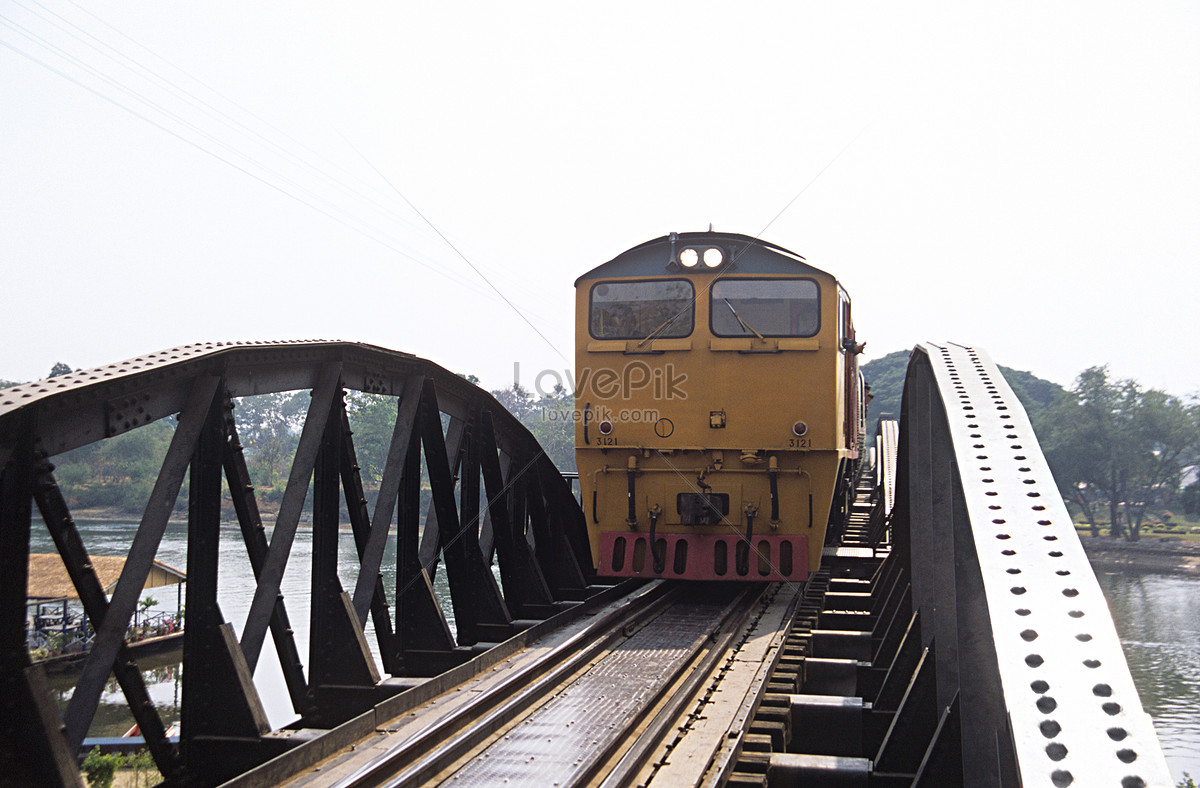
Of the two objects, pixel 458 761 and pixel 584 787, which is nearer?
pixel 584 787

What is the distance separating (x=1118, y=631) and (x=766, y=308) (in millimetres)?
17677

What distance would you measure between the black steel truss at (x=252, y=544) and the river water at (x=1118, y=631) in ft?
60.1

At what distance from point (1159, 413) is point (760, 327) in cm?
7217

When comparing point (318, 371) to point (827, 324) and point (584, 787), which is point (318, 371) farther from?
point (827, 324)

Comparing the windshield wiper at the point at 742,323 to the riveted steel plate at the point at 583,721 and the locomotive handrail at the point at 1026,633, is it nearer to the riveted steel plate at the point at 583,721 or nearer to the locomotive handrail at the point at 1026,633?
the riveted steel plate at the point at 583,721

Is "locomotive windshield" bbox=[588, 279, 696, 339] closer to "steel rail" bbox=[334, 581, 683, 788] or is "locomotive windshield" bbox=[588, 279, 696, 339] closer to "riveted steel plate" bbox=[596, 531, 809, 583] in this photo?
"riveted steel plate" bbox=[596, 531, 809, 583]

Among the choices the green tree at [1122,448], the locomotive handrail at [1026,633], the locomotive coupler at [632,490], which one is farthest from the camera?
the green tree at [1122,448]

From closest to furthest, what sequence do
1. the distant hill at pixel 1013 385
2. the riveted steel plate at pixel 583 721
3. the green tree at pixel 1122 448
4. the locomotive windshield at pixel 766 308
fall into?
the riveted steel plate at pixel 583 721 < the locomotive windshield at pixel 766 308 < the green tree at pixel 1122 448 < the distant hill at pixel 1013 385

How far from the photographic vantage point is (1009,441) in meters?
2.56

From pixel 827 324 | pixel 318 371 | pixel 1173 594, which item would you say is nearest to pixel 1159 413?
pixel 1173 594

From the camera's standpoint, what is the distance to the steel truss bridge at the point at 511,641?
1.87 m

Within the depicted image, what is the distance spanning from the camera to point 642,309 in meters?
9.74

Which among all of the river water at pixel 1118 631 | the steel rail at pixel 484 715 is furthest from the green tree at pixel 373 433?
the steel rail at pixel 484 715

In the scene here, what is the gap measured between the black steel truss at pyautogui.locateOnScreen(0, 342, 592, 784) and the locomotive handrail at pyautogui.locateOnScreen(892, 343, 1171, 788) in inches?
131
